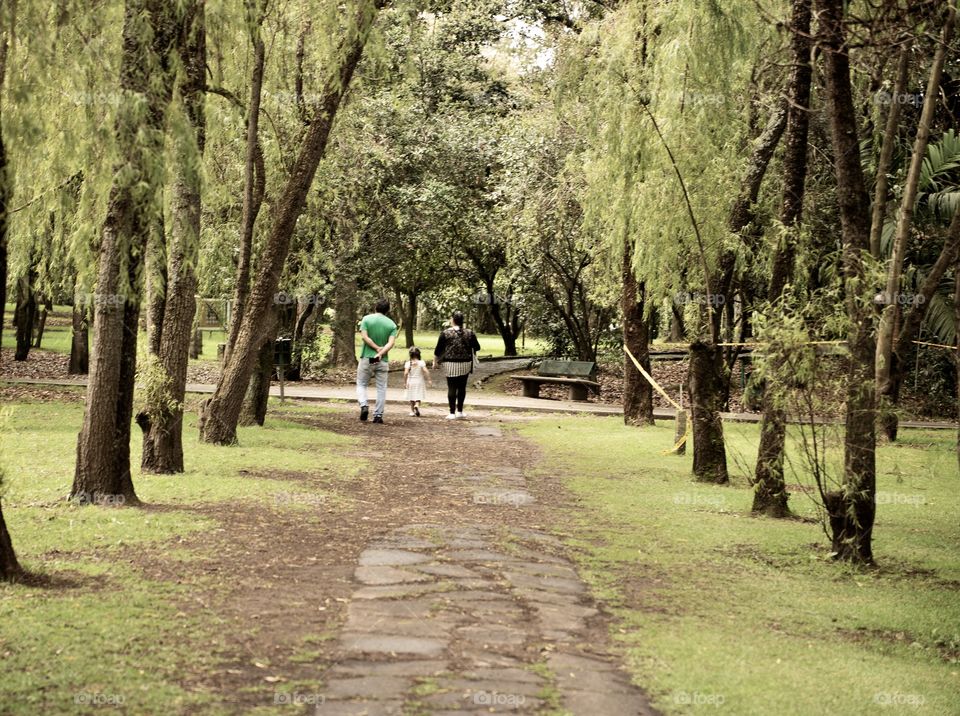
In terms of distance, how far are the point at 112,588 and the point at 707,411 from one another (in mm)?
8479

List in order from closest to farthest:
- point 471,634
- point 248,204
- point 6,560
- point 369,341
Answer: point 471,634, point 6,560, point 248,204, point 369,341

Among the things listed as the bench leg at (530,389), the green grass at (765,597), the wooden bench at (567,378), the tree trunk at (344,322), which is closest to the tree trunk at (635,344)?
the wooden bench at (567,378)

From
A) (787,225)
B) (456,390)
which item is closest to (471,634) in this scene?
(787,225)

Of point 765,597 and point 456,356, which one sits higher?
point 456,356

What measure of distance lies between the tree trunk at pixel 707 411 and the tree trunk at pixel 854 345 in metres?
4.16

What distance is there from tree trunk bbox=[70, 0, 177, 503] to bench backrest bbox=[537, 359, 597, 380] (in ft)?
57.4

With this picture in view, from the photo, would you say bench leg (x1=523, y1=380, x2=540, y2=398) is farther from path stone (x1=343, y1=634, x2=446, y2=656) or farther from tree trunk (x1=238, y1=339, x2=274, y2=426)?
path stone (x1=343, y1=634, x2=446, y2=656)

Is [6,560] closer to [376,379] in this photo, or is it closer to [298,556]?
[298,556]

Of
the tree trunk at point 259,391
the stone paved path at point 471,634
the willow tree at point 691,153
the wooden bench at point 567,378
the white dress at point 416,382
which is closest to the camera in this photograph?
the stone paved path at point 471,634

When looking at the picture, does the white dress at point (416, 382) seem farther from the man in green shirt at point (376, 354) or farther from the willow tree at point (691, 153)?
the willow tree at point (691, 153)

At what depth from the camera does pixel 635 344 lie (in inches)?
808

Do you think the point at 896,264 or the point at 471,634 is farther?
the point at 896,264

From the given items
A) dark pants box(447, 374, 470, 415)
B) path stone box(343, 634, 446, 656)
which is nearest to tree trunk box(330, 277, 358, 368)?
dark pants box(447, 374, 470, 415)

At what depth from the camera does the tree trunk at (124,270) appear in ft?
29.0
